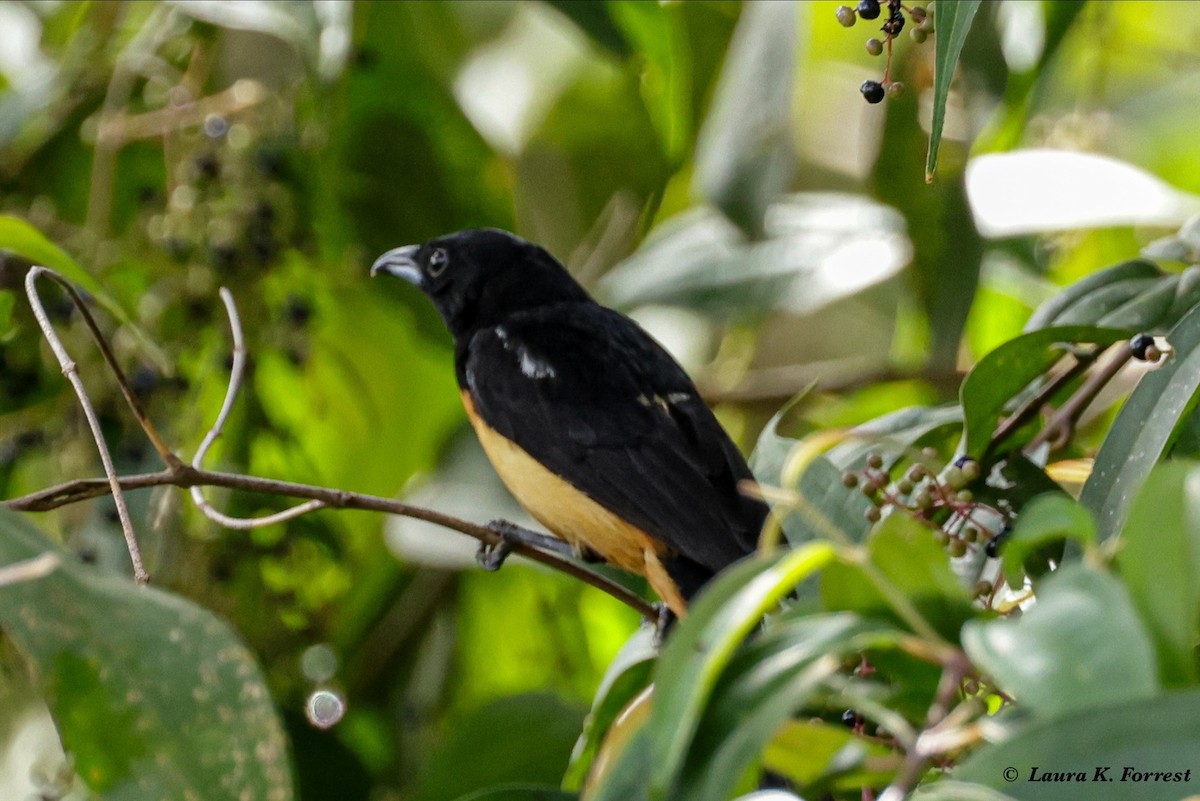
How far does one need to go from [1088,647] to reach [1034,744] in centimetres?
9

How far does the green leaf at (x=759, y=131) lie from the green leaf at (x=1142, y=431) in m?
1.60

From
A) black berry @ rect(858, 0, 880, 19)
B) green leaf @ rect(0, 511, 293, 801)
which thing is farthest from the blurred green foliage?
black berry @ rect(858, 0, 880, 19)

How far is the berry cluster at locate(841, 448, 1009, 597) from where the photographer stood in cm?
205

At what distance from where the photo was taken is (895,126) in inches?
148

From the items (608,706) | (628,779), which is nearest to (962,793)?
(628,779)

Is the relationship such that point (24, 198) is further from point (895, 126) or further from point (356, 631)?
point (895, 126)

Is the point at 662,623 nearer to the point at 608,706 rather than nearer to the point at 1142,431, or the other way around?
the point at 608,706

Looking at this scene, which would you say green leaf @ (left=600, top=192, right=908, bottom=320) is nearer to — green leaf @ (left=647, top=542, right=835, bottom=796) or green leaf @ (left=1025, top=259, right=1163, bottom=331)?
green leaf @ (left=1025, top=259, right=1163, bottom=331)

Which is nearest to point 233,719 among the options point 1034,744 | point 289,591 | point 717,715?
point 717,715

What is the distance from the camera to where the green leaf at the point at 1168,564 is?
4.09 feet

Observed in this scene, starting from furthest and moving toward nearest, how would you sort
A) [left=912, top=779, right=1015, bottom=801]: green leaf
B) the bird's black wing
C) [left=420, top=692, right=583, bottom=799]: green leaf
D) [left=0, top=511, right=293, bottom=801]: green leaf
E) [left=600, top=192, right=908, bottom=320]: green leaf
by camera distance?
[left=600, top=192, right=908, bottom=320]: green leaf
the bird's black wing
[left=420, top=692, right=583, bottom=799]: green leaf
[left=0, top=511, right=293, bottom=801]: green leaf
[left=912, top=779, right=1015, bottom=801]: green leaf

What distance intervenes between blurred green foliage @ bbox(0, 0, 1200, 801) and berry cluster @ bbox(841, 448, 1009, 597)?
6 cm

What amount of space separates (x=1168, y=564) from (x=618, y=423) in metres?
1.92

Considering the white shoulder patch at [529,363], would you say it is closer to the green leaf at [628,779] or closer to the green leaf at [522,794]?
the green leaf at [522,794]
